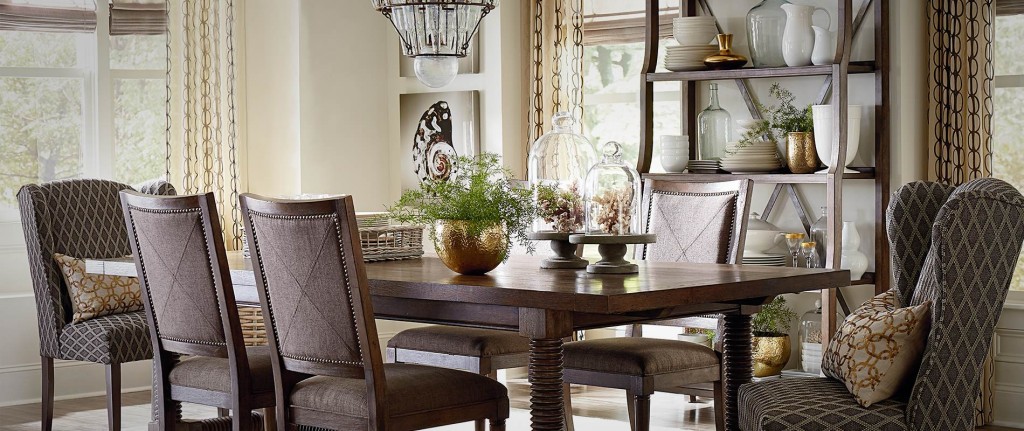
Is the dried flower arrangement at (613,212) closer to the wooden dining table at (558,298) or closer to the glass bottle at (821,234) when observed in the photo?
the wooden dining table at (558,298)

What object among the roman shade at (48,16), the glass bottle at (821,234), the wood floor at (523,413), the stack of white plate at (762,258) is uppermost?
the roman shade at (48,16)

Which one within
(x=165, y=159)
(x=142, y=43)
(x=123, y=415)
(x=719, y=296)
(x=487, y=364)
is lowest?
(x=123, y=415)

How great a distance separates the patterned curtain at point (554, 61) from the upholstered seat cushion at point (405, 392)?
305 centimetres

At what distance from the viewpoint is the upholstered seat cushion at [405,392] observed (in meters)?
2.96

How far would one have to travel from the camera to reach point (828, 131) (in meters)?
4.85

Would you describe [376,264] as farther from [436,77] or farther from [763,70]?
[763,70]

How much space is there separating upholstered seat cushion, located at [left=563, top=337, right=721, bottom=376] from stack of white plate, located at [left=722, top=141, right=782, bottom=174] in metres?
1.49

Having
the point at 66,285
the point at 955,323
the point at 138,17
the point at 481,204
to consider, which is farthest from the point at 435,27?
the point at 138,17

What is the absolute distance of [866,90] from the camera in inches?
198

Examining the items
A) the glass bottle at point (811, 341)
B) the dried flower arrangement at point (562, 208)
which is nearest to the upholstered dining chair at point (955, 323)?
the dried flower arrangement at point (562, 208)

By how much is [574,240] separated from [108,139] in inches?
140

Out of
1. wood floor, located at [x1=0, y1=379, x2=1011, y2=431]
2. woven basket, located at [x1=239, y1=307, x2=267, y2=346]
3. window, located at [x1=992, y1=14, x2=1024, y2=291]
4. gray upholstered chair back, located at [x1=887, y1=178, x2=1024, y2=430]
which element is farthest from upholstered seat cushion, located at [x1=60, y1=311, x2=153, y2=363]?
window, located at [x1=992, y1=14, x2=1024, y2=291]

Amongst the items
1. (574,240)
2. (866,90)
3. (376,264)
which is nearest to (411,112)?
(866,90)

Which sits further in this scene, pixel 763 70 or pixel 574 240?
pixel 763 70
